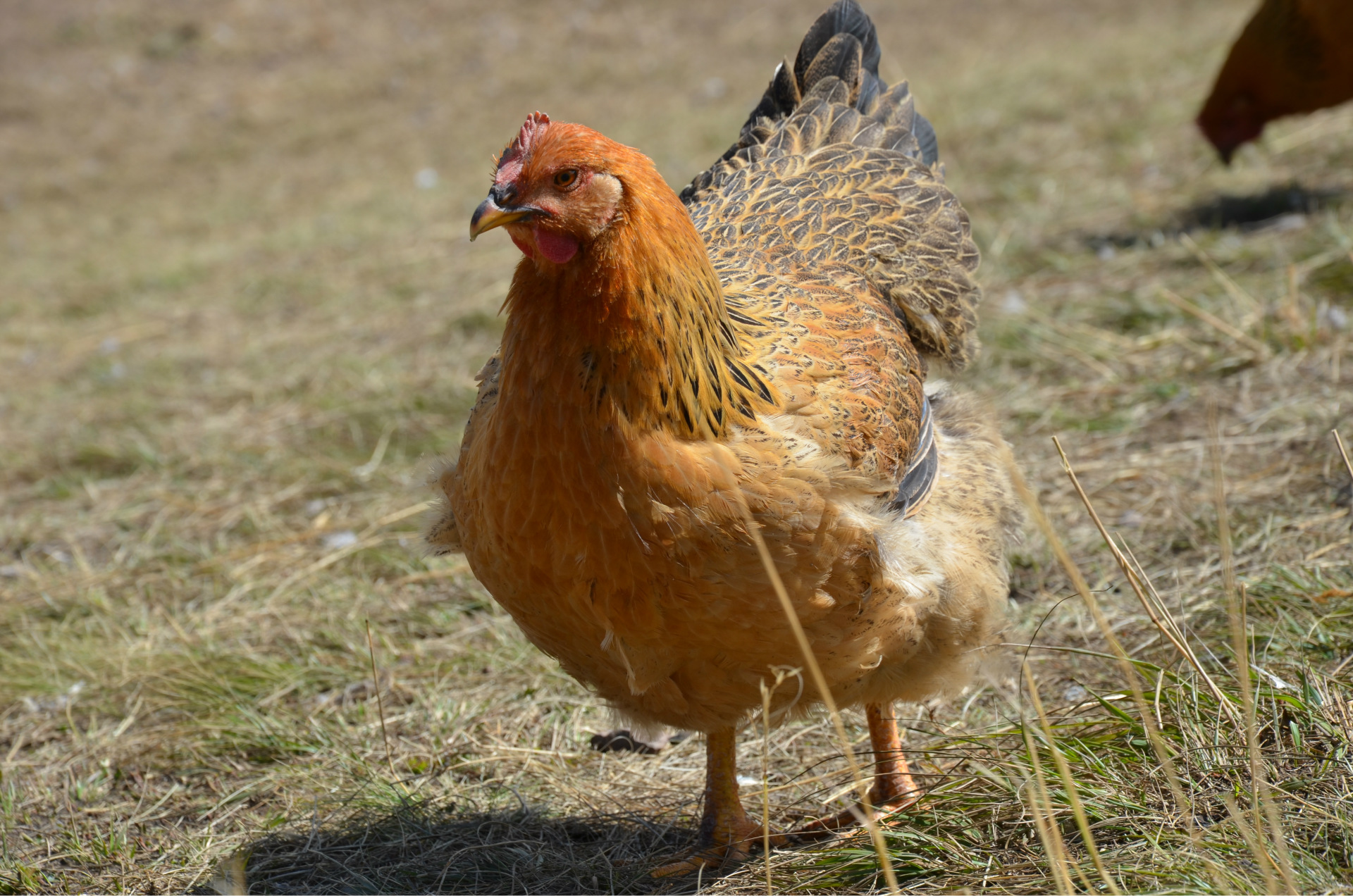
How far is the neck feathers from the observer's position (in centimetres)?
223

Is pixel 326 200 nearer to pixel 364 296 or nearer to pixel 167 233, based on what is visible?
pixel 167 233

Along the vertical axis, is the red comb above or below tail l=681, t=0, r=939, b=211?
below

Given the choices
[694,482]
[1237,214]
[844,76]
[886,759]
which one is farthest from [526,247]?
[1237,214]

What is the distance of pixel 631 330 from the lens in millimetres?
2252

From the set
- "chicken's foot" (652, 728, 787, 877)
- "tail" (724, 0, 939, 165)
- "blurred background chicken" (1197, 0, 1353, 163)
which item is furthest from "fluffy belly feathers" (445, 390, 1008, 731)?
"blurred background chicken" (1197, 0, 1353, 163)

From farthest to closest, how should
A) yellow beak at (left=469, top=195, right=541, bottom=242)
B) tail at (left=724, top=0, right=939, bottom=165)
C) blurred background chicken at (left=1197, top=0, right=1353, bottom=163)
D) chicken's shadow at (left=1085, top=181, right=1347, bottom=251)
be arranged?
blurred background chicken at (left=1197, top=0, right=1353, bottom=163), chicken's shadow at (left=1085, top=181, right=1347, bottom=251), tail at (left=724, top=0, right=939, bottom=165), yellow beak at (left=469, top=195, right=541, bottom=242)

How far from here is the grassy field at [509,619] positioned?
241cm

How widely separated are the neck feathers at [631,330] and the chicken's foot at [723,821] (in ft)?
3.22

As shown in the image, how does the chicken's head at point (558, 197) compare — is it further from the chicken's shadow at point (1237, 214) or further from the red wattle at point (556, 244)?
the chicken's shadow at point (1237, 214)

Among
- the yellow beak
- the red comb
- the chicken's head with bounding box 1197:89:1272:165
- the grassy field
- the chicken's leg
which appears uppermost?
the chicken's head with bounding box 1197:89:1272:165

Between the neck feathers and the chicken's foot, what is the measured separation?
3.22 ft

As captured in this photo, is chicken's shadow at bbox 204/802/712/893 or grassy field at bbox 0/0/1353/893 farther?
chicken's shadow at bbox 204/802/712/893

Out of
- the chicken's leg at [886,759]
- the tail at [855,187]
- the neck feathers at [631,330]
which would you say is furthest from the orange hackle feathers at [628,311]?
the chicken's leg at [886,759]

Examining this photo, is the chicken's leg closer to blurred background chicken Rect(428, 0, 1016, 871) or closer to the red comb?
blurred background chicken Rect(428, 0, 1016, 871)
